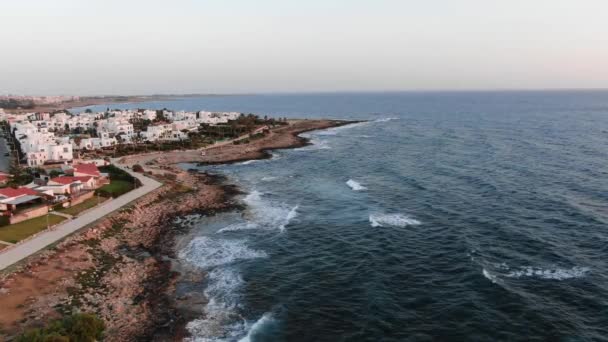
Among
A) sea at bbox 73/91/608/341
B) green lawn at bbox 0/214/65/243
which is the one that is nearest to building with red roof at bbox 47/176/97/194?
green lawn at bbox 0/214/65/243

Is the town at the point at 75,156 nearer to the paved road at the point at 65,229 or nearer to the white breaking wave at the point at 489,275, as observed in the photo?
the paved road at the point at 65,229

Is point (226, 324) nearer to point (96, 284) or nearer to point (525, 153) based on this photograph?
point (96, 284)

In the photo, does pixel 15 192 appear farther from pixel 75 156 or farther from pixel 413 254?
pixel 413 254

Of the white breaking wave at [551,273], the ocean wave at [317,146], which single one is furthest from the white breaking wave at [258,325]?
the ocean wave at [317,146]

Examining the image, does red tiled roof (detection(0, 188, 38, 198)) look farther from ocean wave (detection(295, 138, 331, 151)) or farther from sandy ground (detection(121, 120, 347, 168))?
ocean wave (detection(295, 138, 331, 151))

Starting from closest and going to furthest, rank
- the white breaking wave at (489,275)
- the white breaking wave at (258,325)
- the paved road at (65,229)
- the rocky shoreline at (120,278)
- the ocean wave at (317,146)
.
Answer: the white breaking wave at (258,325)
the rocky shoreline at (120,278)
the white breaking wave at (489,275)
the paved road at (65,229)
the ocean wave at (317,146)

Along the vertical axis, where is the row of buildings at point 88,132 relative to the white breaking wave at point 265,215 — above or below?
above

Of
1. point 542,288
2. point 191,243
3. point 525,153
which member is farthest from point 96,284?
point 525,153
